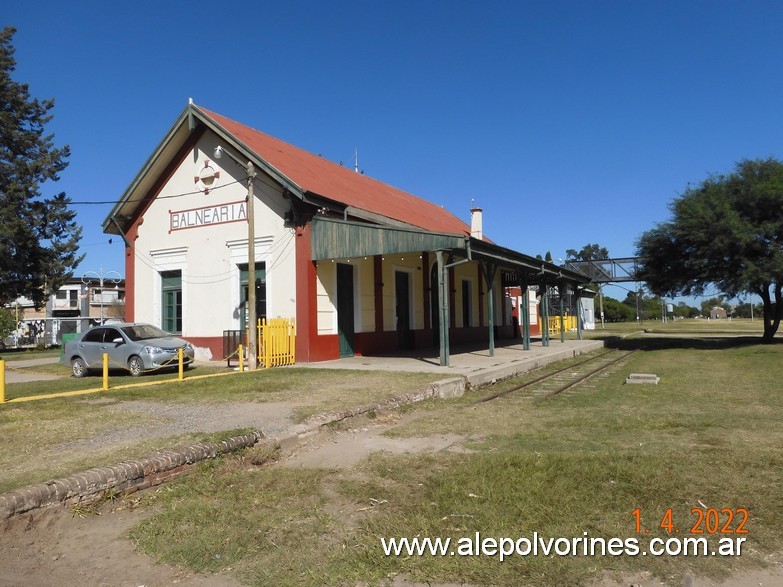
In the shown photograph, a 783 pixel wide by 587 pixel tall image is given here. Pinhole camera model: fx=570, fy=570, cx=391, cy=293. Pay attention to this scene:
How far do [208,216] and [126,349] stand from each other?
19.7 feet

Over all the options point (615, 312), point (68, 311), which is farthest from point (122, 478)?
point (615, 312)

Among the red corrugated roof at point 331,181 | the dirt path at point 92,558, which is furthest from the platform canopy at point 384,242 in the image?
the dirt path at point 92,558

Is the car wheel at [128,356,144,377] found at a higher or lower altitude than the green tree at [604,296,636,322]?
lower

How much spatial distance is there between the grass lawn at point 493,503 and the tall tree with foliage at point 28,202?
33.8 m

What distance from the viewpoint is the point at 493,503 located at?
491 cm

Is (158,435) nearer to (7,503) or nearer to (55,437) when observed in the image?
(55,437)

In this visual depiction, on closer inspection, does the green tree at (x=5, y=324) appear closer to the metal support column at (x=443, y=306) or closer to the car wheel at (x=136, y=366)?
the car wheel at (x=136, y=366)

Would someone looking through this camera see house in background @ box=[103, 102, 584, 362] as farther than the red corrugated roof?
No

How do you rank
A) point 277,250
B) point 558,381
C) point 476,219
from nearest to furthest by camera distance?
1. point 558,381
2. point 277,250
3. point 476,219

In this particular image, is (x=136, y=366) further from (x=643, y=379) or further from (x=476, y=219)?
(x=476, y=219)

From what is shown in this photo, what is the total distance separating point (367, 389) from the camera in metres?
Result: 11.1

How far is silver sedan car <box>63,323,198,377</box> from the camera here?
14.9 meters

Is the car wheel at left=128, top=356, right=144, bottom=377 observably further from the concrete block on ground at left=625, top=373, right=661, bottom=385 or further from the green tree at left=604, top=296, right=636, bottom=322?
the green tree at left=604, top=296, right=636, bottom=322

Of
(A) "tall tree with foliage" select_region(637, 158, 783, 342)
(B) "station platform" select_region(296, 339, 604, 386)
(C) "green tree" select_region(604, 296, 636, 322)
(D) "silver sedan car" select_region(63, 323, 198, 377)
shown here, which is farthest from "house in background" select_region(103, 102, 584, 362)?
(C) "green tree" select_region(604, 296, 636, 322)
